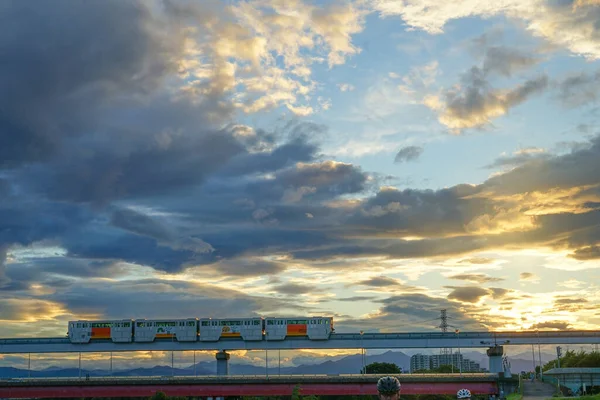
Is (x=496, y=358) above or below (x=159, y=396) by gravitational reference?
above

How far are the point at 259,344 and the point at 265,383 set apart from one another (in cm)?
1698

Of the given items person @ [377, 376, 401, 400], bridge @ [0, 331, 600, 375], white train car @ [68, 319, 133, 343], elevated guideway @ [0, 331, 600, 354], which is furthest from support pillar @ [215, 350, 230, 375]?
person @ [377, 376, 401, 400]

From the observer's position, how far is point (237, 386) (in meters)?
124

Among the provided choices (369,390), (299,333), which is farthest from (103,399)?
(369,390)

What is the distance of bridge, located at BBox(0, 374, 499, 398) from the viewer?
387 feet

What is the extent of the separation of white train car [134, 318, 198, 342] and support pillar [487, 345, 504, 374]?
57.3 metres

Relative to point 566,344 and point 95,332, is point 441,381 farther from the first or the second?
point 95,332

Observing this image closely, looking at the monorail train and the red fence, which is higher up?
the monorail train

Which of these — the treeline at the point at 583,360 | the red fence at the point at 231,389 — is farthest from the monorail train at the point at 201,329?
the treeline at the point at 583,360

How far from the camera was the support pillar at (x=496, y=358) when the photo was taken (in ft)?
412

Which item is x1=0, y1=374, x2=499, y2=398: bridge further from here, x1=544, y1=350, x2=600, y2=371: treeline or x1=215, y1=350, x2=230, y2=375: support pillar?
x1=544, y1=350, x2=600, y2=371: treeline

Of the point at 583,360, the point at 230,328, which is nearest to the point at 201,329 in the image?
the point at 230,328

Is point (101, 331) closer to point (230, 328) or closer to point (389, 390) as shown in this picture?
point (230, 328)

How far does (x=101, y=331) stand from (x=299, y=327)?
4176 cm
